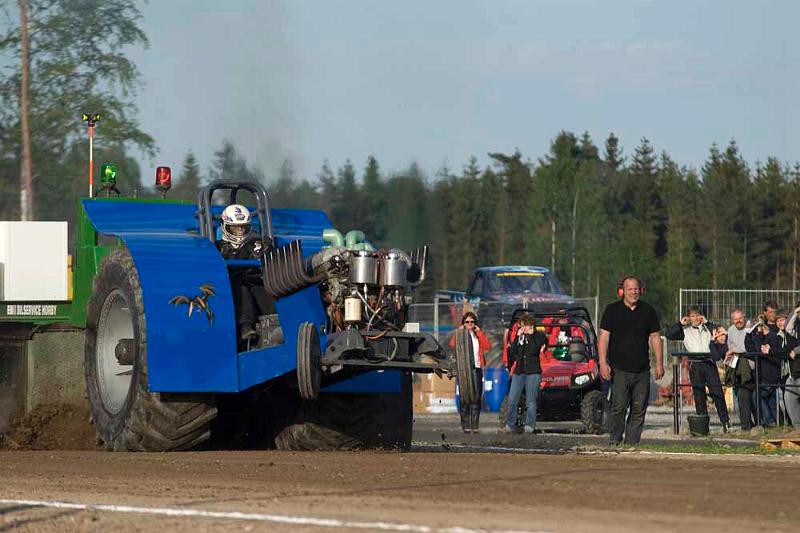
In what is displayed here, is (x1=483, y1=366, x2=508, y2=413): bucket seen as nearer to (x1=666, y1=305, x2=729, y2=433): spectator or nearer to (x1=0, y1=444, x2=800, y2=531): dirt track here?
(x1=666, y1=305, x2=729, y2=433): spectator

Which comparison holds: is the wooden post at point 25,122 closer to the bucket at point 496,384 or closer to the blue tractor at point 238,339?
the bucket at point 496,384

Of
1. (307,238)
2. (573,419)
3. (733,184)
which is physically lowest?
(573,419)

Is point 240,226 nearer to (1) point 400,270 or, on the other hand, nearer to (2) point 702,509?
(1) point 400,270

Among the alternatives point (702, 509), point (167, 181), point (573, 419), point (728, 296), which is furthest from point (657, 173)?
point (702, 509)

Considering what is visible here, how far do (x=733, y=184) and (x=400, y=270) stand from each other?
6576 centimetres

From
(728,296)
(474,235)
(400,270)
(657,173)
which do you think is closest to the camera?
(400,270)

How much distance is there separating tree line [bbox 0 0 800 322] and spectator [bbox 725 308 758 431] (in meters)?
4.42

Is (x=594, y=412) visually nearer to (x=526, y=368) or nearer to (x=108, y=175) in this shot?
(x=526, y=368)

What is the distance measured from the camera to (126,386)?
1342 cm

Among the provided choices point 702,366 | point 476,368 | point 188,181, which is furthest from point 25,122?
point 702,366

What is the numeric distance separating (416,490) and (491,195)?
70.5 m

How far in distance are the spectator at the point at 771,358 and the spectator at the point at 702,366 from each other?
0.58 m

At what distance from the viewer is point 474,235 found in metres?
74.8

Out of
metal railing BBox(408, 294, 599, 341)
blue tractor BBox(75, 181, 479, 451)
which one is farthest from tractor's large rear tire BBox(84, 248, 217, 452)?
metal railing BBox(408, 294, 599, 341)
